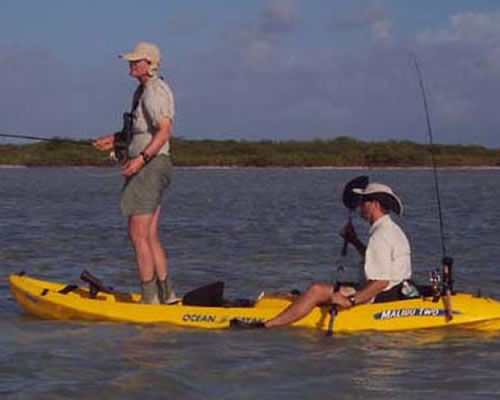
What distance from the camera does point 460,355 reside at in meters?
8.85

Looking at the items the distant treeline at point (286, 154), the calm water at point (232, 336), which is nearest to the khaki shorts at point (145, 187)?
the calm water at point (232, 336)

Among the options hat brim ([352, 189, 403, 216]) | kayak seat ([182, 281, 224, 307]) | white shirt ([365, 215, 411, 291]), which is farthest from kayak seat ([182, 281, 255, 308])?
hat brim ([352, 189, 403, 216])

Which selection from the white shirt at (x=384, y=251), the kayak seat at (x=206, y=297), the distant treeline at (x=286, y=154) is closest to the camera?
the white shirt at (x=384, y=251)

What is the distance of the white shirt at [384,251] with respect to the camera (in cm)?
946

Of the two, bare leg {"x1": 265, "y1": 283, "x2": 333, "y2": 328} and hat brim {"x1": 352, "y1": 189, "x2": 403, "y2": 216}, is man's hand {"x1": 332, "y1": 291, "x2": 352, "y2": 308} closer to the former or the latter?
bare leg {"x1": 265, "y1": 283, "x2": 333, "y2": 328}

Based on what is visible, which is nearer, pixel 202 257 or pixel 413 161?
pixel 202 257

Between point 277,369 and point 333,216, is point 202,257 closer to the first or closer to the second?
point 277,369

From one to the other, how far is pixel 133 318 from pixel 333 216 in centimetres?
1611

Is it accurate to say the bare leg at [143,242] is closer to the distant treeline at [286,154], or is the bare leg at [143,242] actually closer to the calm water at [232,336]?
the calm water at [232,336]

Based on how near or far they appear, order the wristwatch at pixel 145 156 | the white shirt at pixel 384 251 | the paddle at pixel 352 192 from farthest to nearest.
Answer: the paddle at pixel 352 192, the wristwatch at pixel 145 156, the white shirt at pixel 384 251

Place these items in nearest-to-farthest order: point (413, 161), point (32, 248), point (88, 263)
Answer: point (88, 263) < point (32, 248) < point (413, 161)

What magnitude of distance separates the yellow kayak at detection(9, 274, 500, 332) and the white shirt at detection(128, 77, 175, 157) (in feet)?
4.36

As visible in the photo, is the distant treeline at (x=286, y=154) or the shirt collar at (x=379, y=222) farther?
the distant treeline at (x=286, y=154)

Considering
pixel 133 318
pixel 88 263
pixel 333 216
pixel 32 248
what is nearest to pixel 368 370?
pixel 133 318
